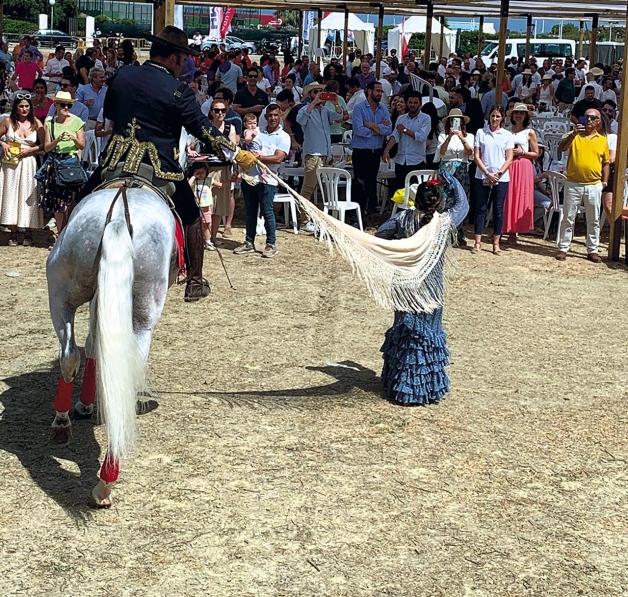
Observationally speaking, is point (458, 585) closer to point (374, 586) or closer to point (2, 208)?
point (374, 586)

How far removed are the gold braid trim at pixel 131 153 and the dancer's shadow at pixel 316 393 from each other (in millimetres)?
1677

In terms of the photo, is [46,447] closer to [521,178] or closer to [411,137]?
[521,178]

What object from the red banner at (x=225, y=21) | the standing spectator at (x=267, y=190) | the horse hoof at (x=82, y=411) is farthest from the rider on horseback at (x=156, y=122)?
the red banner at (x=225, y=21)

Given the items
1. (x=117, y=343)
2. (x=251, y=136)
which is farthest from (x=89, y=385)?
(x=251, y=136)

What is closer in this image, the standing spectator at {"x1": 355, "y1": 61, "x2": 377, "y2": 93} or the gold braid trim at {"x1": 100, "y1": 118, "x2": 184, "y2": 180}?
the gold braid trim at {"x1": 100, "y1": 118, "x2": 184, "y2": 180}

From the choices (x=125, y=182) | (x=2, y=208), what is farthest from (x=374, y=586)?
(x=2, y=208)

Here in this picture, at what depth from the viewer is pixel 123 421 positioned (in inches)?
185

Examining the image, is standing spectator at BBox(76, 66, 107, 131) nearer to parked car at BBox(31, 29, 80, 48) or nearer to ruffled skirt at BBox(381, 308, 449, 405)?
ruffled skirt at BBox(381, 308, 449, 405)

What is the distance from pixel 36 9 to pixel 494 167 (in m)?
65.3

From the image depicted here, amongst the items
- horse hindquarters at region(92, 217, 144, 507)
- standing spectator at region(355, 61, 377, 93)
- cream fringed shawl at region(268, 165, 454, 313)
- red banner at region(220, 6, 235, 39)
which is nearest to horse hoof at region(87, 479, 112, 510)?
horse hindquarters at region(92, 217, 144, 507)

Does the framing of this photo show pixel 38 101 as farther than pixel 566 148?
Yes

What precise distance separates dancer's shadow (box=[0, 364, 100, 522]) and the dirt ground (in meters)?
0.02

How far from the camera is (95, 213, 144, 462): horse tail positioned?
470 cm

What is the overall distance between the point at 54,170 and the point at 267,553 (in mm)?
6873
